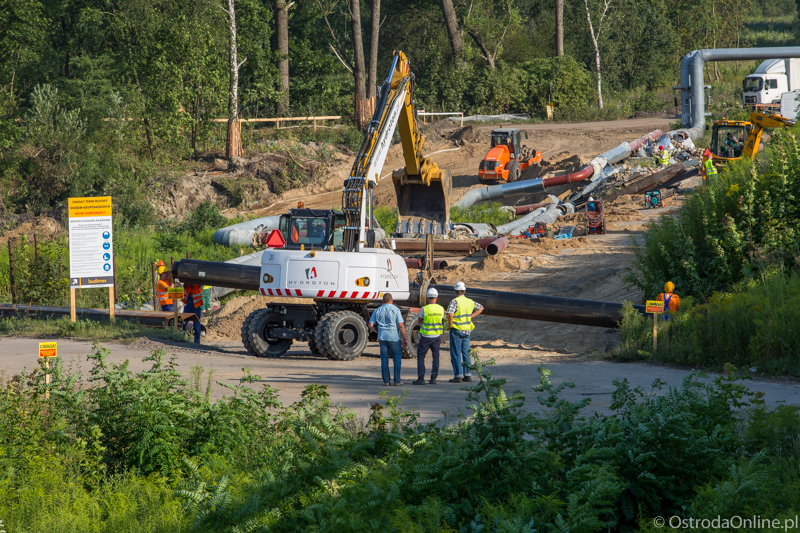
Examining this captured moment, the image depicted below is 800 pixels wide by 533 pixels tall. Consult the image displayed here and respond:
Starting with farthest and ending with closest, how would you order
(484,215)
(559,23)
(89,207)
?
(559,23)
(484,215)
(89,207)

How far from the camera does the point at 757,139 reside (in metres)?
28.3

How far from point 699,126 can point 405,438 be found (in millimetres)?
35018

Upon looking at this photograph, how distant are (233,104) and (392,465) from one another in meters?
34.5

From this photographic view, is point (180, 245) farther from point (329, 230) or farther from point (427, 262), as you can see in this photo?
point (329, 230)

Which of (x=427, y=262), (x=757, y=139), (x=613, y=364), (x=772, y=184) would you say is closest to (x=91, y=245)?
(x=427, y=262)

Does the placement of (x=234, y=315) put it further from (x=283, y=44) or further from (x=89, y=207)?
(x=283, y=44)

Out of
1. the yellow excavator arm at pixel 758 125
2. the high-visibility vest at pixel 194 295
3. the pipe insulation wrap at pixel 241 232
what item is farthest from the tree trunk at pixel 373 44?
the high-visibility vest at pixel 194 295

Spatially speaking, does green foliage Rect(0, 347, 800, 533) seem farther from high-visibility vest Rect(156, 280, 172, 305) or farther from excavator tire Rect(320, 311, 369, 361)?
high-visibility vest Rect(156, 280, 172, 305)

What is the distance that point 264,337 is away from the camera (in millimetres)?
14953

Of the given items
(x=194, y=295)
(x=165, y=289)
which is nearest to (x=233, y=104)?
(x=165, y=289)

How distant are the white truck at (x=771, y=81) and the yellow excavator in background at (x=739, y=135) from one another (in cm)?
1444

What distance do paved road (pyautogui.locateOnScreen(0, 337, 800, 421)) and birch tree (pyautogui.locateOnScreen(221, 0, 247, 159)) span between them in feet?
78.9

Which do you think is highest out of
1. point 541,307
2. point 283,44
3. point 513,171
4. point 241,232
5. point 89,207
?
point 283,44

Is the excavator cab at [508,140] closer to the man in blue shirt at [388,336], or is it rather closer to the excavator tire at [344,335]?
the excavator tire at [344,335]
